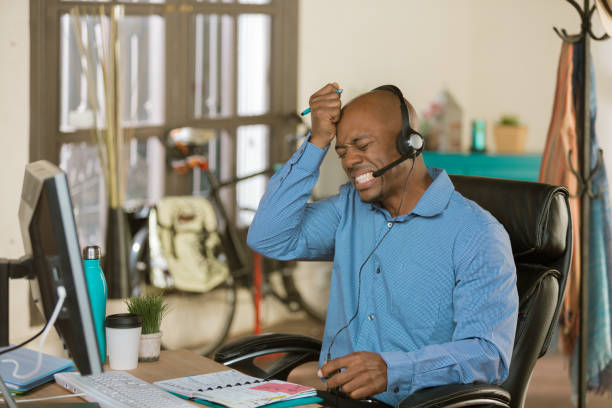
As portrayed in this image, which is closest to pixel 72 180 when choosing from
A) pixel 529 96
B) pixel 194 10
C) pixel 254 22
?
pixel 194 10

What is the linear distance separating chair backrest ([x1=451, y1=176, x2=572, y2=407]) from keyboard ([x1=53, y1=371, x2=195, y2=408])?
2.78 feet

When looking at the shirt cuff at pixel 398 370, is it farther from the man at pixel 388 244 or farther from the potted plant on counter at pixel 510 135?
the potted plant on counter at pixel 510 135

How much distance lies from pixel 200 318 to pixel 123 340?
2379mm

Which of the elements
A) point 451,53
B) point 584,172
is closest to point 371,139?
point 584,172

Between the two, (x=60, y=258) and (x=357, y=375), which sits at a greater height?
(x=60, y=258)

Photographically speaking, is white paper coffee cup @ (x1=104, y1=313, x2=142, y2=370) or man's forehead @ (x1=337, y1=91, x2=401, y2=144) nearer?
white paper coffee cup @ (x1=104, y1=313, x2=142, y2=370)

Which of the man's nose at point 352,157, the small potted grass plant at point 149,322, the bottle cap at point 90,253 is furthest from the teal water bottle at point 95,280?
the man's nose at point 352,157

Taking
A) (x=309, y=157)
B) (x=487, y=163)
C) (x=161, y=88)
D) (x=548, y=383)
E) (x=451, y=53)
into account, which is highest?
(x=451, y=53)

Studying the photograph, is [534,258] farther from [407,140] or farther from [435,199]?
[407,140]

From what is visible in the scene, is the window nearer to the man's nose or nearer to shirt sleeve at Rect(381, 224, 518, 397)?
the man's nose

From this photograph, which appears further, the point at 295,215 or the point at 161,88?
the point at 161,88

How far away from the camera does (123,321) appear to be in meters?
1.67

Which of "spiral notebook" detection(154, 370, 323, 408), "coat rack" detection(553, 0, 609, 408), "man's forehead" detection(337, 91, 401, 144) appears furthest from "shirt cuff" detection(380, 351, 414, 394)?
"coat rack" detection(553, 0, 609, 408)

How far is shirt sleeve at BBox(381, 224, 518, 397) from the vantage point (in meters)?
1.69
